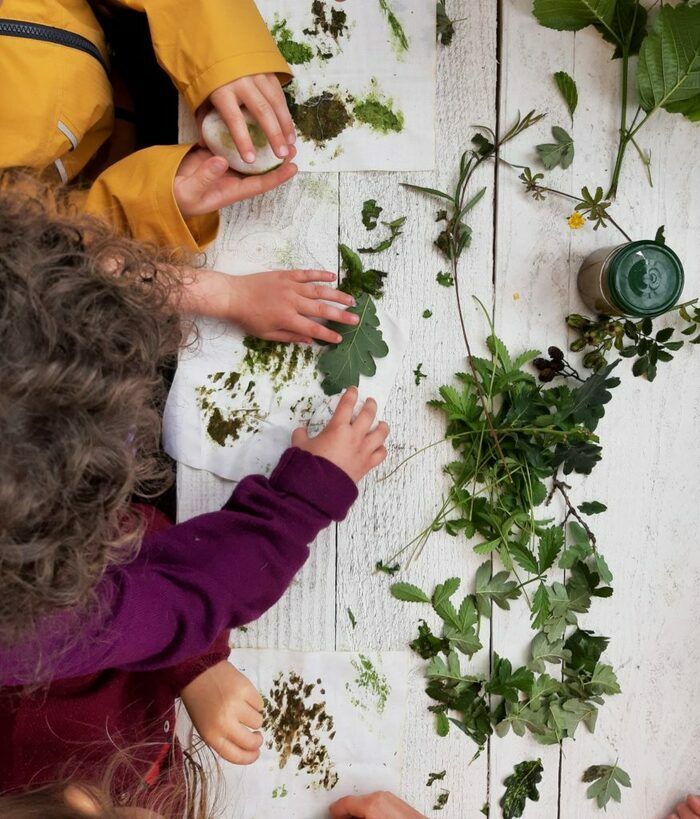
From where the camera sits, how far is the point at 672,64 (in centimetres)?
92

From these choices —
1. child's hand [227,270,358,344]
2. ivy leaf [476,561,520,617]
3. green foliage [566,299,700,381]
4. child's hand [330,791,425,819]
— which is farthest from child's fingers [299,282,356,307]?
child's hand [330,791,425,819]

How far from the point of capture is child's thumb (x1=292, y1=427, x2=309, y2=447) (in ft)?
3.10

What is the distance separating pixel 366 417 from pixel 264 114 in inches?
16.3

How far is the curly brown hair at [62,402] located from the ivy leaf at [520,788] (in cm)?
67

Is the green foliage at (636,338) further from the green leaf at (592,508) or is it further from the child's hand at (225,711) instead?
the child's hand at (225,711)

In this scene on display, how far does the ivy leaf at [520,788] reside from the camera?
1006 mm

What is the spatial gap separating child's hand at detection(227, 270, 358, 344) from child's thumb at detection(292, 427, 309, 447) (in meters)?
0.13

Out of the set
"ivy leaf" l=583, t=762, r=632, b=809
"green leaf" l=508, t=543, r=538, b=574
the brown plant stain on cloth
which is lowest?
"ivy leaf" l=583, t=762, r=632, b=809

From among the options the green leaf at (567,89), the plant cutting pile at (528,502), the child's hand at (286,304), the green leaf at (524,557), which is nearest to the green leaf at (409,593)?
the plant cutting pile at (528,502)

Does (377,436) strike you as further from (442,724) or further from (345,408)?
(442,724)

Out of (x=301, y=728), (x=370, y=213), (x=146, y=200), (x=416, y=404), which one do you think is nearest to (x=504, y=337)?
(x=416, y=404)

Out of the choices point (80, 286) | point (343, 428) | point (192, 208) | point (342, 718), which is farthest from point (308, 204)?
point (342, 718)

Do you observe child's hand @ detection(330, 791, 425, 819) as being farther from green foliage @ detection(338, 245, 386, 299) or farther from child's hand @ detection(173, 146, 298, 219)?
child's hand @ detection(173, 146, 298, 219)

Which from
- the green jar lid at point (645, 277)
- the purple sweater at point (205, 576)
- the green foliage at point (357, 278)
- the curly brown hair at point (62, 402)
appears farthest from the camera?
the green foliage at point (357, 278)
